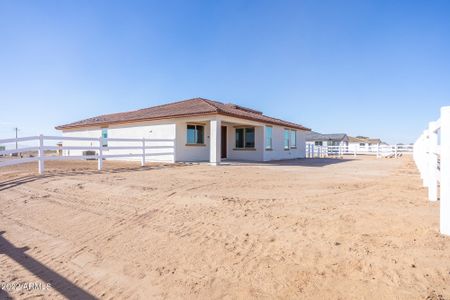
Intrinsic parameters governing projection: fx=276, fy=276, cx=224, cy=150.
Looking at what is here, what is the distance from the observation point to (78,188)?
7.15m

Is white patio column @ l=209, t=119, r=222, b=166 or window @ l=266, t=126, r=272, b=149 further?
window @ l=266, t=126, r=272, b=149

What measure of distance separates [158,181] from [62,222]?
3.36 metres

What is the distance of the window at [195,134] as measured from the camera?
16.4 metres

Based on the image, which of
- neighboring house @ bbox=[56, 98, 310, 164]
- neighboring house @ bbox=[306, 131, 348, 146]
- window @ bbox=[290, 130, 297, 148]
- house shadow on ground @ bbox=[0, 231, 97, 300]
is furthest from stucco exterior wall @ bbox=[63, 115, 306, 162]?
neighboring house @ bbox=[306, 131, 348, 146]

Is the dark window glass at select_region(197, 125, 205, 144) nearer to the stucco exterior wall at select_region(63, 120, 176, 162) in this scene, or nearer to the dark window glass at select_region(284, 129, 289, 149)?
the stucco exterior wall at select_region(63, 120, 176, 162)

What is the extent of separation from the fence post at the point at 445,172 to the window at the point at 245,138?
1487 centimetres

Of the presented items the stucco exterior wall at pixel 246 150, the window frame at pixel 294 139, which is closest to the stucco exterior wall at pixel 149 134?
the stucco exterior wall at pixel 246 150

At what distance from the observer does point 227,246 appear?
3486 mm

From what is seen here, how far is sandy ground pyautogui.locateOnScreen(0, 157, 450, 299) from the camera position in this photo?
2.67 meters

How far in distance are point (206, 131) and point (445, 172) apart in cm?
1454

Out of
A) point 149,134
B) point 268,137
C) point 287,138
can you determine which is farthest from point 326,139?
point 149,134

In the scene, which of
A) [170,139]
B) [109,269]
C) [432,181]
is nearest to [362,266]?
[109,269]

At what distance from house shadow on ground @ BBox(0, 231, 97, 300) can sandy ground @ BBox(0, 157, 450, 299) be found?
0.04ft

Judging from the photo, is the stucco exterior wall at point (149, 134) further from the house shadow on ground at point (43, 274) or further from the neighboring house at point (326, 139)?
the neighboring house at point (326, 139)
